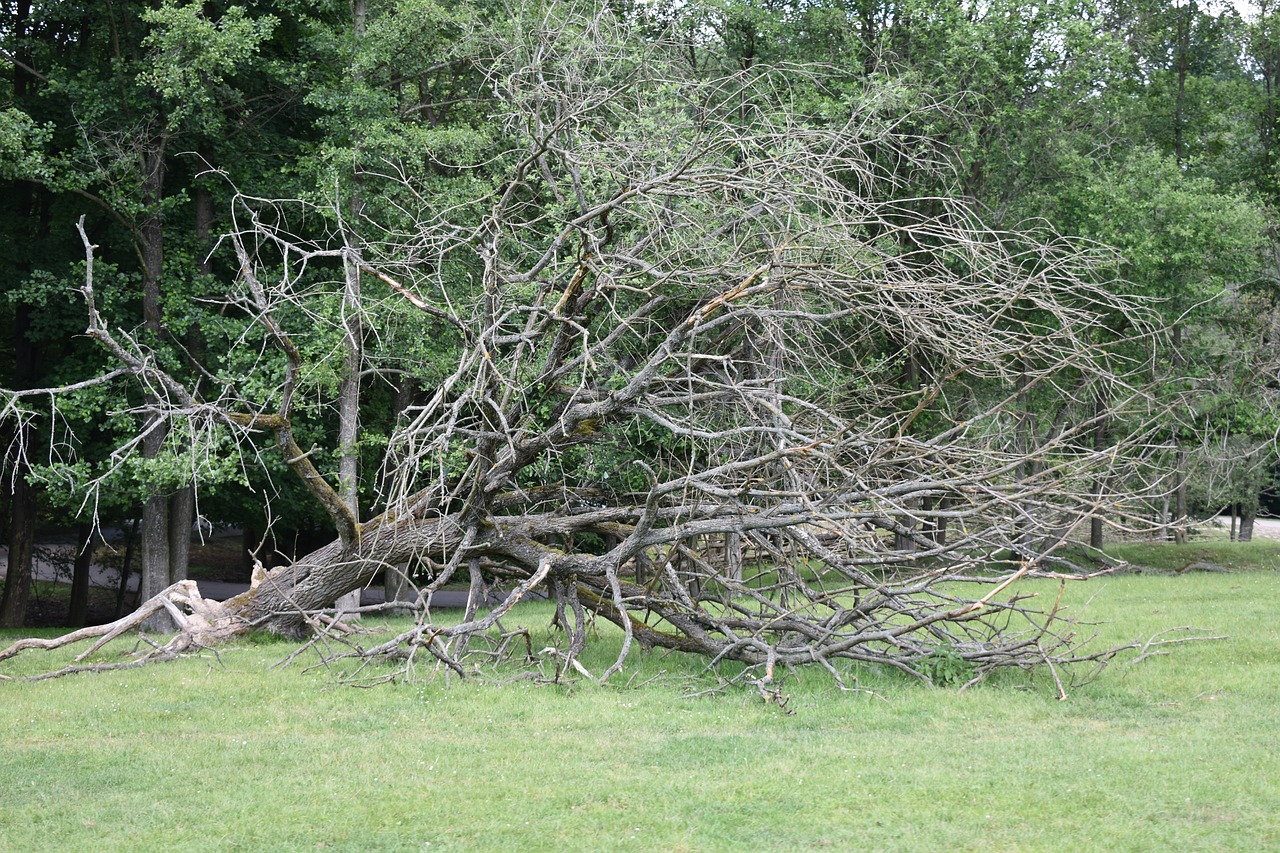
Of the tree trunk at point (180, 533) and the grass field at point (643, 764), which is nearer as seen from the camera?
the grass field at point (643, 764)

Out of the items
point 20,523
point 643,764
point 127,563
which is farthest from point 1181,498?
point 643,764

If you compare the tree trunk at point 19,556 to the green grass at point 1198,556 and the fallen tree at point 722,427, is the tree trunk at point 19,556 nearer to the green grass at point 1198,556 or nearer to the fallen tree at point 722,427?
the fallen tree at point 722,427

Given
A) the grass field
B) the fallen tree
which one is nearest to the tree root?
the fallen tree

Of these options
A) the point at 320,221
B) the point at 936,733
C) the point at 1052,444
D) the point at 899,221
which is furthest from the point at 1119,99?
the point at 936,733

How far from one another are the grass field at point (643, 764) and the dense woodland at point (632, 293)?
35.1 inches

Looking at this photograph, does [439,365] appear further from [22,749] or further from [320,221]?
[22,749]

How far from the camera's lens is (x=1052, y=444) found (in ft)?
26.2

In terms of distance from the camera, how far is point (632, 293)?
1253 cm

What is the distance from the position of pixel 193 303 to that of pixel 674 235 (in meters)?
8.47

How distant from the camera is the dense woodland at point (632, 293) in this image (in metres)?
8.45

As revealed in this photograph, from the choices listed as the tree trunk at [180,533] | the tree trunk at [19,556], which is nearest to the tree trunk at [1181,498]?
the tree trunk at [180,533]

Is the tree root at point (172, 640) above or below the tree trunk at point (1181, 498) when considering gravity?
below

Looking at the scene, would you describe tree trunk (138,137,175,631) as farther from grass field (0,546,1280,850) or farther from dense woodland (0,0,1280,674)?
grass field (0,546,1280,850)

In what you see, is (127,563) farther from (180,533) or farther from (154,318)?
(154,318)
